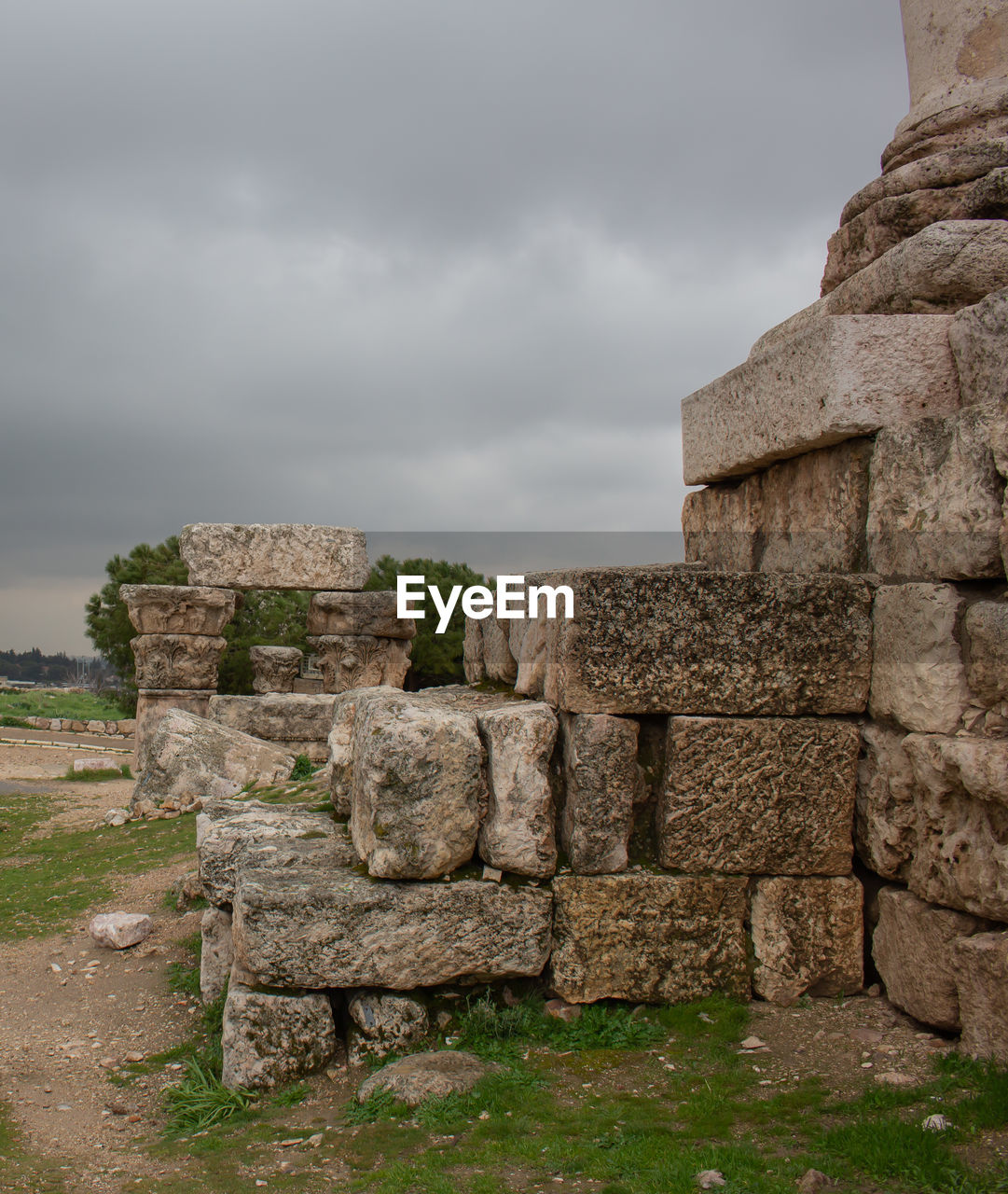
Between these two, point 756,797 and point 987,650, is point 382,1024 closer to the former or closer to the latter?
point 756,797

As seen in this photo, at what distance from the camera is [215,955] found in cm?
444

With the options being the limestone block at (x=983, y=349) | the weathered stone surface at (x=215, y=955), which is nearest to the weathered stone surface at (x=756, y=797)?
the limestone block at (x=983, y=349)

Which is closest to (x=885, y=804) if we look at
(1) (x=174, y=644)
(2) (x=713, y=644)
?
(2) (x=713, y=644)

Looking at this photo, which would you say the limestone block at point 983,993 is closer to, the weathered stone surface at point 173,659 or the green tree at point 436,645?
the weathered stone surface at point 173,659

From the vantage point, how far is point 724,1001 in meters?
3.71

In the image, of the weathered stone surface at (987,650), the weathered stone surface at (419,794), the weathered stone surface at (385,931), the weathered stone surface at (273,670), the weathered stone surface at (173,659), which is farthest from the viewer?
the weathered stone surface at (273,670)

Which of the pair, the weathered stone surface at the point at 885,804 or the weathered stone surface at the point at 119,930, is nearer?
the weathered stone surface at the point at 885,804

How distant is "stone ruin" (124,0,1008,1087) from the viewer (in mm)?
3480

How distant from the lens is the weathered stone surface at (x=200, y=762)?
9.16 meters

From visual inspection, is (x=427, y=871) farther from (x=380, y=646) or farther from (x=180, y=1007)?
(x=380, y=646)

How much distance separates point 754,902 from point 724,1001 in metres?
0.37

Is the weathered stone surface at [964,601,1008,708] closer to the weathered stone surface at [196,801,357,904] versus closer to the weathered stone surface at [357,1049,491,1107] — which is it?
the weathered stone surface at [357,1049,491,1107]

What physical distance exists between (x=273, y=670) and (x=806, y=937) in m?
11.2

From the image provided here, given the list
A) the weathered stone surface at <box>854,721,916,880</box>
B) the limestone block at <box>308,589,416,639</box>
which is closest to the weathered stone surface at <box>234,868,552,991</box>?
the weathered stone surface at <box>854,721,916,880</box>
